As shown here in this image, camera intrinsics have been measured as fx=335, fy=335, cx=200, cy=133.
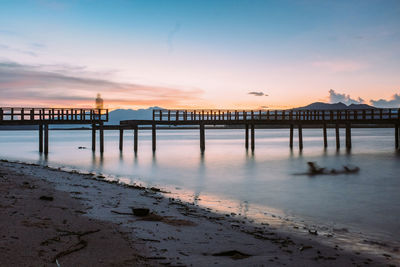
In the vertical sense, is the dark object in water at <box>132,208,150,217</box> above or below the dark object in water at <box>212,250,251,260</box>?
above

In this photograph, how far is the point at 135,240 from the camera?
5867 millimetres

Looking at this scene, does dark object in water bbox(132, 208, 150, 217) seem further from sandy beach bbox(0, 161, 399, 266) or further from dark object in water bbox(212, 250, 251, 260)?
dark object in water bbox(212, 250, 251, 260)

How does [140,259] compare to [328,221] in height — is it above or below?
above

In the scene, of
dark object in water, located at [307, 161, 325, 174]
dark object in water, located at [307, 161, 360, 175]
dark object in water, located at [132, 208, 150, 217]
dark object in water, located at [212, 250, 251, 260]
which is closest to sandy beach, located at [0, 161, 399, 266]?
dark object in water, located at [212, 250, 251, 260]

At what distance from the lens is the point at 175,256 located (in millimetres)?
5398

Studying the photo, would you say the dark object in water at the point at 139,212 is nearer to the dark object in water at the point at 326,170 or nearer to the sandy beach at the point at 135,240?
the sandy beach at the point at 135,240

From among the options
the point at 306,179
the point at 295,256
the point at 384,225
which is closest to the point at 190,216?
the point at 295,256

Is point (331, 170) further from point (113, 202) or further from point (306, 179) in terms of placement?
point (113, 202)

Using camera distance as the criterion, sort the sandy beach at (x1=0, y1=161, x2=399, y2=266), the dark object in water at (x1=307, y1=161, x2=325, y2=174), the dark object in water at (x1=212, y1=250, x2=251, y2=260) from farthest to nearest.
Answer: the dark object in water at (x1=307, y1=161, x2=325, y2=174)
the dark object in water at (x1=212, y1=250, x2=251, y2=260)
the sandy beach at (x1=0, y1=161, x2=399, y2=266)

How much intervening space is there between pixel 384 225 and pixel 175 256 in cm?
694

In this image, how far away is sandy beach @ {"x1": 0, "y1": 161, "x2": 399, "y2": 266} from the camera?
5.00 m

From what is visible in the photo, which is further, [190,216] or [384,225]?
[384,225]

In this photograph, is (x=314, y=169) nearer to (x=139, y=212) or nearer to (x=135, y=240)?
(x=139, y=212)

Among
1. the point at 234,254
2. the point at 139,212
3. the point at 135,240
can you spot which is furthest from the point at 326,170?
the point at 135,240
